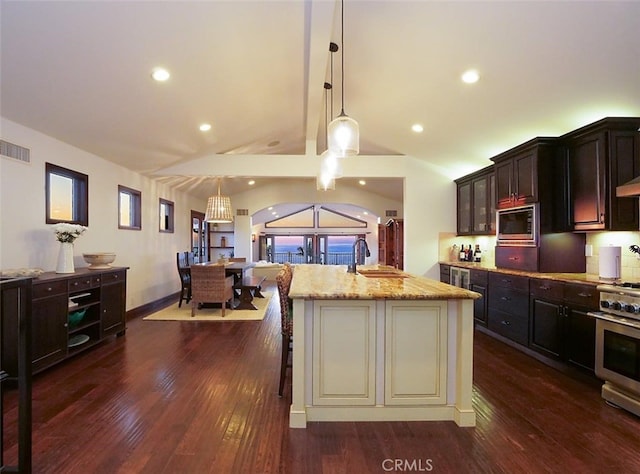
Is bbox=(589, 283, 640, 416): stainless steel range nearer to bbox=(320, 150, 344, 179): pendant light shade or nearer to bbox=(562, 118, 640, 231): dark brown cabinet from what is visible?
bbox=(562, 118, 640, 231): dark brown cabinet

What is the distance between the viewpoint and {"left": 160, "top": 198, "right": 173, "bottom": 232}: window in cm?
704

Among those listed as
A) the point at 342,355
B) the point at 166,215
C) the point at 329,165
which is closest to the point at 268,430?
the point at 342,355

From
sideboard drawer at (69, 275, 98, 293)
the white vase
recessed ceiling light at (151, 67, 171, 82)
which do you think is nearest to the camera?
recessed ceiling light at (151, 67, 171, 82)

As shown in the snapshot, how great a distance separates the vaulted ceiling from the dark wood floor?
2561 millimetres

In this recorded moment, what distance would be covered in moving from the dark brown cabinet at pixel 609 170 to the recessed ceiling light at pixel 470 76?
1134 millimetres

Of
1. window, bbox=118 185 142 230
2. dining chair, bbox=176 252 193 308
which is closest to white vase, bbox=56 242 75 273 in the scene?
window, bbox=118 185 142 230

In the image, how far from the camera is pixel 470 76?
3.43 m

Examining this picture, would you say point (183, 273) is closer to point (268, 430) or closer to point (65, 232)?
point (65, 232)

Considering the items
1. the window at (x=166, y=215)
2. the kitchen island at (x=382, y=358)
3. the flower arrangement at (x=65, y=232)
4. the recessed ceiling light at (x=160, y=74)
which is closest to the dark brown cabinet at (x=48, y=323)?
the flower arrangement at (x=65, y=232)

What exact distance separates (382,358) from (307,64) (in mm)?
2975

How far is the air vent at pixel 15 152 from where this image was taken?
3.22 meters

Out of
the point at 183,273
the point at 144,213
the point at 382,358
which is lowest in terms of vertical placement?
the point at 382,358

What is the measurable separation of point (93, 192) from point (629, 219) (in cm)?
602

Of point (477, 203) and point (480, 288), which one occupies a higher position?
point (477, 203)
